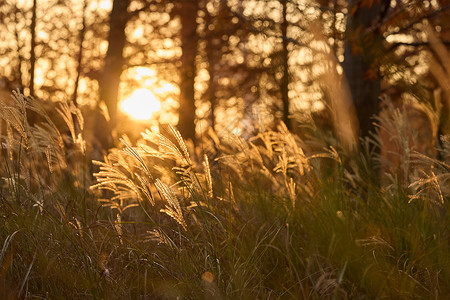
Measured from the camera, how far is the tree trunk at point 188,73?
399 inches

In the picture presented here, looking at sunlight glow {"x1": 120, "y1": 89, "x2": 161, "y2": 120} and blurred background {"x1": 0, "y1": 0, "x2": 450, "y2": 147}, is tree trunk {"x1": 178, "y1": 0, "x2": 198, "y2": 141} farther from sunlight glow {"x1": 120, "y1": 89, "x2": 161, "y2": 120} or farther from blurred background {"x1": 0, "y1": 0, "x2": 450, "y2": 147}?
sunlight glow {"x1": 120, "y1": 89, "x2": 161, "y2": 120}

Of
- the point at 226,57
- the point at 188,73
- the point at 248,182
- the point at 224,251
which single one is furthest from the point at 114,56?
the point at 224,251

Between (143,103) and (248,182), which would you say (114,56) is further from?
(248,182)

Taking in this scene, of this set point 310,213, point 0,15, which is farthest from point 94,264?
point 0,15

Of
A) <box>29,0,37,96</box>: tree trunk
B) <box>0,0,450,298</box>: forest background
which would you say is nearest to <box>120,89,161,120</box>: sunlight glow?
<box>0,0,450,298</box>: forest background

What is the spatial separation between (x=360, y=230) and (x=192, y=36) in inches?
335

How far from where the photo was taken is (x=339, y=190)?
270cm

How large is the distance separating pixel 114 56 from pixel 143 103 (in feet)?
14.2

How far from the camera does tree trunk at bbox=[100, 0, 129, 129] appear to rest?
8.64 meters

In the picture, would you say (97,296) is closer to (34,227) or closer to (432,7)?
(34,227)

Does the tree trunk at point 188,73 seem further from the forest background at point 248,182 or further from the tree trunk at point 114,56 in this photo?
the tree trunk at point 114,56

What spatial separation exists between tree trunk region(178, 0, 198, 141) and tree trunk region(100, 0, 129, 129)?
5.39 ft

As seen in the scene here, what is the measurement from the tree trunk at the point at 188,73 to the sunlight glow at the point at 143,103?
7.85ft

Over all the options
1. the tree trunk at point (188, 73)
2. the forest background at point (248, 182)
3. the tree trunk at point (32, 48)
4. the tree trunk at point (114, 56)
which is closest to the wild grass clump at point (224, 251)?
the forest background at point (248, 182)
